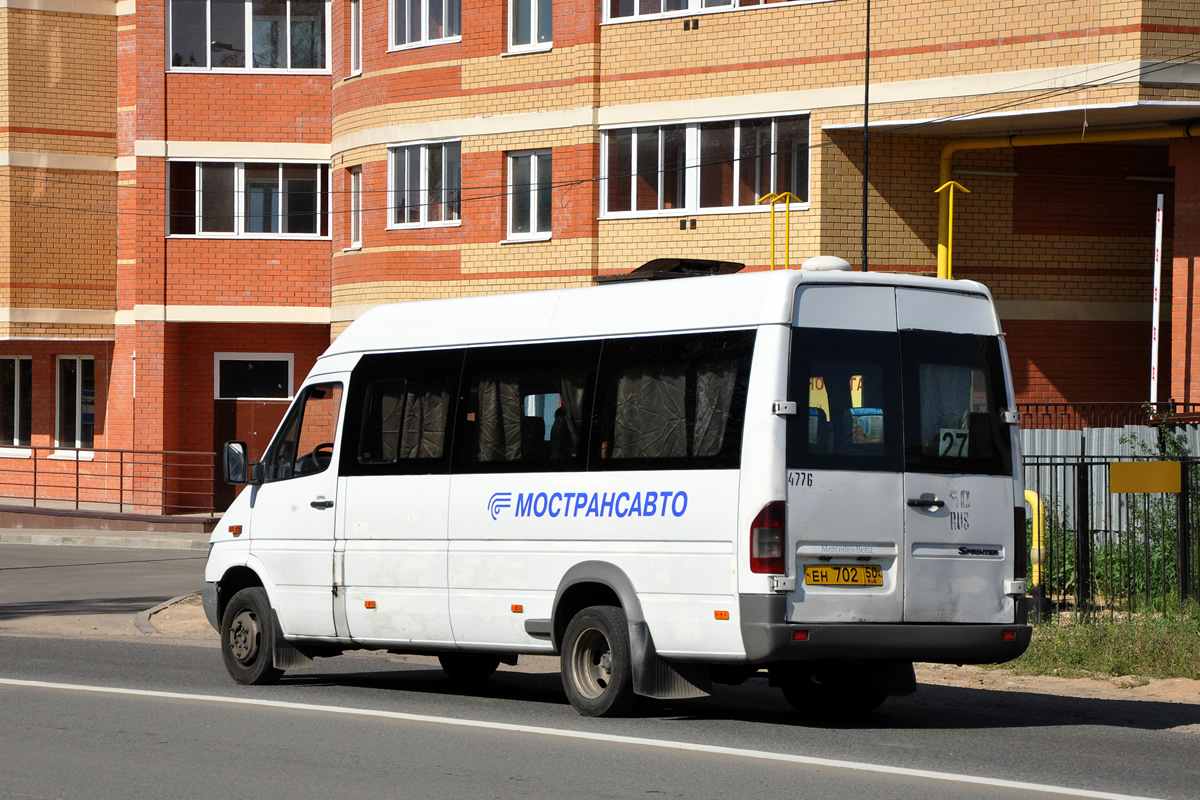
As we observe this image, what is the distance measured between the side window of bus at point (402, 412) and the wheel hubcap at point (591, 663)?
165 centimetres

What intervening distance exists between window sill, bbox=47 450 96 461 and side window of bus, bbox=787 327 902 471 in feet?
89.6

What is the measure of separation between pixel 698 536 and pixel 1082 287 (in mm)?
17090

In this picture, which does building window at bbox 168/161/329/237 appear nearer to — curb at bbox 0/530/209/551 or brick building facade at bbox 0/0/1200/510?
brick building facade at bbox 0/0/1200/510

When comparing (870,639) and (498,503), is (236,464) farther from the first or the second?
(870,639)

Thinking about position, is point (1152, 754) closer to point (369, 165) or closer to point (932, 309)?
point (932, 309)

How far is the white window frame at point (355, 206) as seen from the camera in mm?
29016

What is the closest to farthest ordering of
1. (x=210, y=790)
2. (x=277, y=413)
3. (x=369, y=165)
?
(x=210, y=790)
(x=369, y=165)
(x=277, y=413)

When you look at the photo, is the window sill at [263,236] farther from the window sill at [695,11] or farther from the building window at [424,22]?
the window sill at [695,11]

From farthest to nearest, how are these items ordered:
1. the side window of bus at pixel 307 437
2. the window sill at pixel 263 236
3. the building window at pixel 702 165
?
the window sill at pixel 263 236 < the building window at pixel 702 165 < the side window of bus at pixel 307 437

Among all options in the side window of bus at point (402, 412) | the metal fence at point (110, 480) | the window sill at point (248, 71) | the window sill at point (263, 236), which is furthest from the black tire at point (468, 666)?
the window sill at point (248, 71)

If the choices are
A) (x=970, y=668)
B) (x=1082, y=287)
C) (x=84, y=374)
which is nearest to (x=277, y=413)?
(x=84, y=374)

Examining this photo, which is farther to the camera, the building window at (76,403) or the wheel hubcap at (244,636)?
the building window at (76,403)

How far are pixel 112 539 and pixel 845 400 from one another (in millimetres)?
22118

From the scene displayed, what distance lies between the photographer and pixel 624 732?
9406mm
